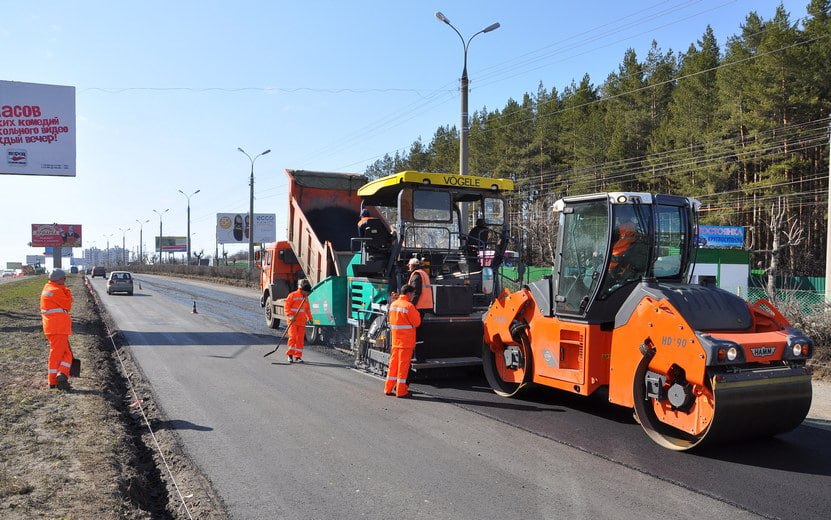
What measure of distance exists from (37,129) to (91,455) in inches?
850

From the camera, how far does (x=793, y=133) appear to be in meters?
30.8

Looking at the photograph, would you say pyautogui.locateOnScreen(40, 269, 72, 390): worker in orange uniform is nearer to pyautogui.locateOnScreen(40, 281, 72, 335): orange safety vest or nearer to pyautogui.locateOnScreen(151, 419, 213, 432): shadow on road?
pyautogui.locateOnScreen(40, 281, 72, 335): orange safety vest

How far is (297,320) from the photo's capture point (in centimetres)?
1125

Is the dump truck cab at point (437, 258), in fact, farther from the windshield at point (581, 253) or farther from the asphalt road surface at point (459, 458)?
the windshield at point (581, 253)

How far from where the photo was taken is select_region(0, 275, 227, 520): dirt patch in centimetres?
443

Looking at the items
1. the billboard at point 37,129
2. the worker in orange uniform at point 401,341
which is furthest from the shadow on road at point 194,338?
the billboard at point 37,129

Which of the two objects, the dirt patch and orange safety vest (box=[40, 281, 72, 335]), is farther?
orange safety vest (box=[40, 281, 72, 335])

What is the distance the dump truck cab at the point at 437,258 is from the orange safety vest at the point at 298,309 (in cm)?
124

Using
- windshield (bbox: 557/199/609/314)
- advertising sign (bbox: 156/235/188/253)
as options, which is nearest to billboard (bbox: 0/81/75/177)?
windshield (bbox: 557/199/609/314)

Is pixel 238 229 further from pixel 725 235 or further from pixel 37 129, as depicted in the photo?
pixel 725 235

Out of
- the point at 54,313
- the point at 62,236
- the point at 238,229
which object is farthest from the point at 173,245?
the point at 54,313

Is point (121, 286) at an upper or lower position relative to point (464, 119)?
lower

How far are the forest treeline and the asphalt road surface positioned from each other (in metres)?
23.6

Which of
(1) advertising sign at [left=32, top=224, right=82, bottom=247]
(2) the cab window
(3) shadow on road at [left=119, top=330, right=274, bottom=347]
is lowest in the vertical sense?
(3) shadow on road at [left=119, top=330, right=274, bottom=347]
